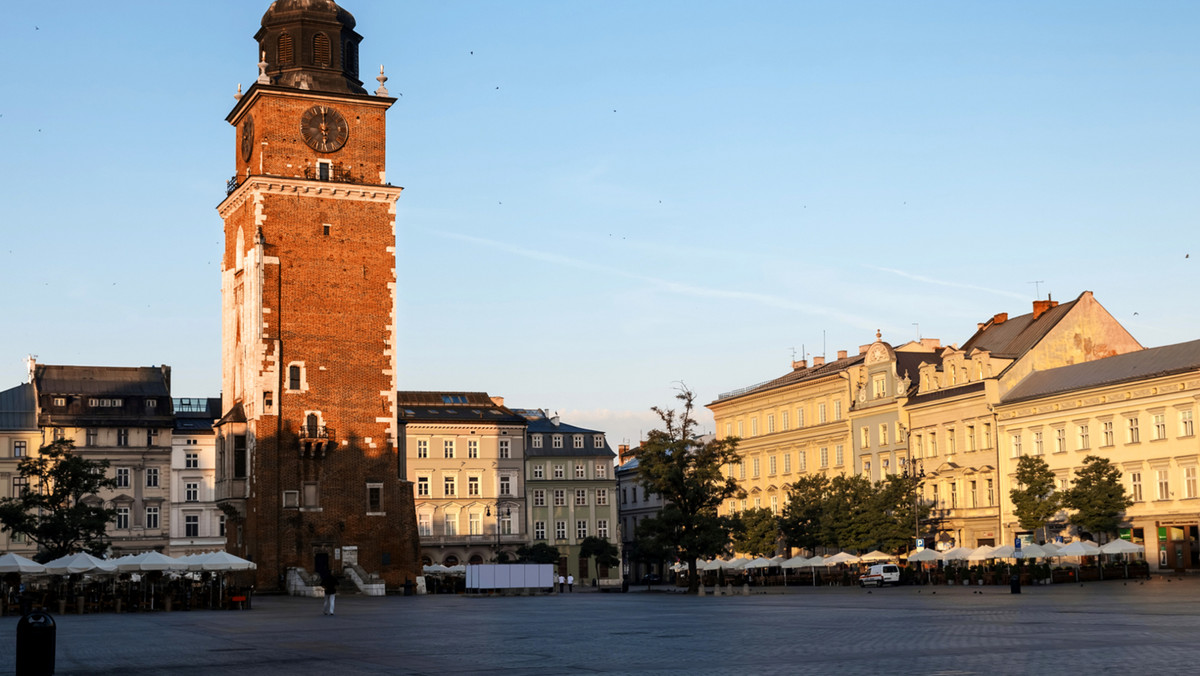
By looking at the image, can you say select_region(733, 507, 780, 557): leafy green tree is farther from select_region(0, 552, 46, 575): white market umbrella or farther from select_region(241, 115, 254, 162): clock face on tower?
select_region(0, 552, 46, 575): white market umbrella

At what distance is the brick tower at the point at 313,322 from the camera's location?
227 feet

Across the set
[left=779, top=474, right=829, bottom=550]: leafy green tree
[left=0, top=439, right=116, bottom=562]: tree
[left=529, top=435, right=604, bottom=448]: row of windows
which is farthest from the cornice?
[left=529, top=435, right=604, bottom=448]: row of windows

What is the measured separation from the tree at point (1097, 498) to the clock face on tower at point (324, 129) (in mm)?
41529

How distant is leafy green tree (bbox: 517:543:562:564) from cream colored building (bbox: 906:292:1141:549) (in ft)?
93.8

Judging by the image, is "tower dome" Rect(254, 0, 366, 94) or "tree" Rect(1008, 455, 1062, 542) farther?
"tower dome" Rect(254, 0, 366, 94)

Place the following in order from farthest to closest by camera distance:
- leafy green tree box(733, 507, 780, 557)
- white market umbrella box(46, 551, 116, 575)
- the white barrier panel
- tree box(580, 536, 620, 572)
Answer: tree box(580, 536, 620, 572), leafy green tree box(733, 507, 780, 557), the white barrier panel, white market umbrella box(46, 551, 116, 575)

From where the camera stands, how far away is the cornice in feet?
230

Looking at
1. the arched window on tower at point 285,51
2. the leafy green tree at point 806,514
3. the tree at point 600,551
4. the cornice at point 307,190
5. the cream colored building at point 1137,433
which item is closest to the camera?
the cream colored building at point 1137,433

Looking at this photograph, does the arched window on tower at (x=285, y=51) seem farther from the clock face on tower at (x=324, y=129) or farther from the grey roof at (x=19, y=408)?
the grey roof at (x=19, y=408)

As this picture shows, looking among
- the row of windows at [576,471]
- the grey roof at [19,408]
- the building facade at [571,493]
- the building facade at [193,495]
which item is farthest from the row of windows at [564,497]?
the grey roof at [19,408]

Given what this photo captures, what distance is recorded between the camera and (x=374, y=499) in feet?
234

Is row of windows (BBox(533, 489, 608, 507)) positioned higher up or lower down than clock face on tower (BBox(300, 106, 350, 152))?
lower down

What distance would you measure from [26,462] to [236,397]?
10.8m

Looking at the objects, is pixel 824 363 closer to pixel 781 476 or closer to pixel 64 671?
pixel 781 476
